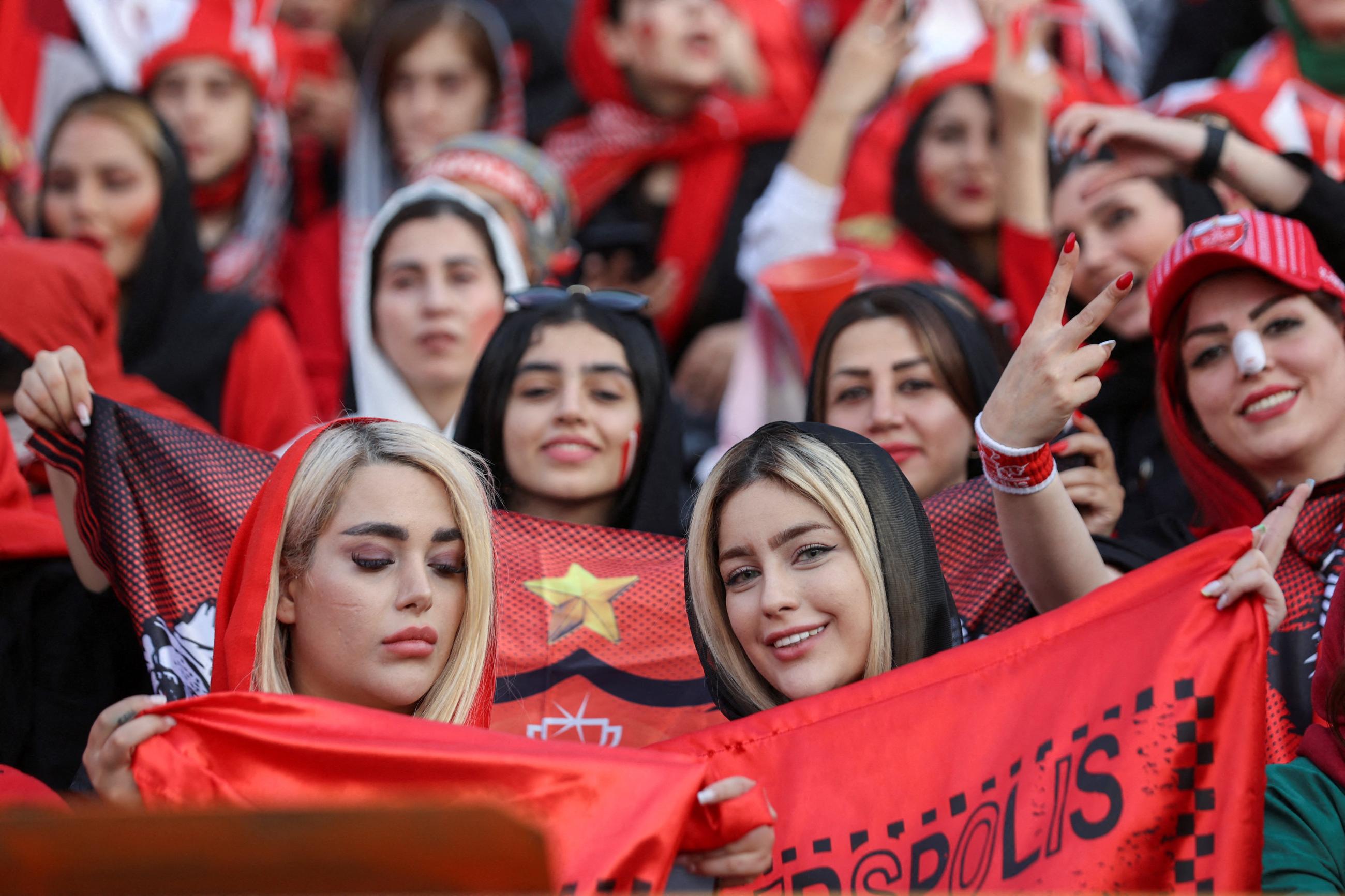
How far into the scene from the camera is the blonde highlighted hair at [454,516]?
2842mm

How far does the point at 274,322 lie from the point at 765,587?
2.50 metres

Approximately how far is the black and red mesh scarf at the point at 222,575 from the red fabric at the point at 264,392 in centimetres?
93

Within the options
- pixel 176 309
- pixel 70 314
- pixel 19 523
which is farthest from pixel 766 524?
pixel 176 309

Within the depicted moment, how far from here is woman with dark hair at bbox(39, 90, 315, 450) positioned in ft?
15.3

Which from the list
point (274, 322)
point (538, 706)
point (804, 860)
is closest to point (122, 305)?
point (274, 322)

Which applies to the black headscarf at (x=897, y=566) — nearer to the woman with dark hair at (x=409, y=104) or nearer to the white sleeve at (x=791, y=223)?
the white sleeve at (x=791, y=223)

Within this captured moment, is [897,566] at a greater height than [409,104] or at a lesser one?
lesser

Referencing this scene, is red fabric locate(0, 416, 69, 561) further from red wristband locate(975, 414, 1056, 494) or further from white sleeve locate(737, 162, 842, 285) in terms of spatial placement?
white sleeve locate(737, 162, 842, 285)

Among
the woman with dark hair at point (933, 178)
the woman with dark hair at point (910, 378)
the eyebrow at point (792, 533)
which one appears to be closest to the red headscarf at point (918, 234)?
the woman with dark hair at point (933, 178)

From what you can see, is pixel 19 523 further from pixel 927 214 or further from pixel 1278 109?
pixel 1278 109

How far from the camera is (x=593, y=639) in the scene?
3549mm

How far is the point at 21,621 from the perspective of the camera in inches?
140

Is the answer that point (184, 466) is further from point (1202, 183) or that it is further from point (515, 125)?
point (515, 125)

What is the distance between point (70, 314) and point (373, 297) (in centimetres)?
108
